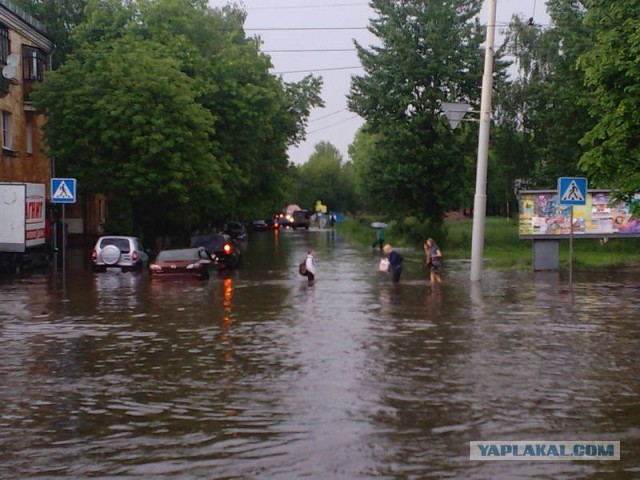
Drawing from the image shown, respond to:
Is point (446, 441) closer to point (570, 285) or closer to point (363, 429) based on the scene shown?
point (363, 429)

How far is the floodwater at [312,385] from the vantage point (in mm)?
8008

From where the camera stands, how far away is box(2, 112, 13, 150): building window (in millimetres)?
44372

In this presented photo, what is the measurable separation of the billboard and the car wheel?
14.7 metres

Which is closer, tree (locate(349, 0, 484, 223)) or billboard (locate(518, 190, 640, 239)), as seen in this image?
billboard (locate(518, 190, 640, 239))

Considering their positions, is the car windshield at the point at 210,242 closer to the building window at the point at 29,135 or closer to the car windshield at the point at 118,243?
the car windshield at the point at 118,243

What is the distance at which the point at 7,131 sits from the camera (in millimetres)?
44781

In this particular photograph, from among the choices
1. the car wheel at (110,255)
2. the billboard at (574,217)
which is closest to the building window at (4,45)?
the car wheel at (110,255)

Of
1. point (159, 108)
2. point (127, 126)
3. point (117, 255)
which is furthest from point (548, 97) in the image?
point (117, 255)

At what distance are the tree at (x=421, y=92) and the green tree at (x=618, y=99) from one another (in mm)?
26086

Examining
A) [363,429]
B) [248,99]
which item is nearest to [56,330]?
[363,429]

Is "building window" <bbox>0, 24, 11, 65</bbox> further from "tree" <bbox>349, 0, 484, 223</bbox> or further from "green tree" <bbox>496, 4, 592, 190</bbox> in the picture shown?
"green tree" <bbox>496, 4, 592, 190</bbox>

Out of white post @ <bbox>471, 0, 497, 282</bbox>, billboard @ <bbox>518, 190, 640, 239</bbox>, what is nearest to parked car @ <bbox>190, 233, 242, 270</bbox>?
billboard @ <bbox>518, 190, 640, 239</bbox>

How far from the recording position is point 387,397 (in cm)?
1071

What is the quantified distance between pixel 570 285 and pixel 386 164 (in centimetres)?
2727
